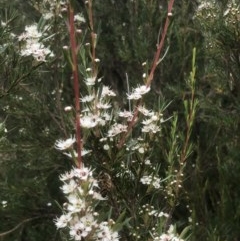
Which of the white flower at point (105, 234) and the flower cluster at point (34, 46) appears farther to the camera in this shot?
the flower cluster at point (34, 46)

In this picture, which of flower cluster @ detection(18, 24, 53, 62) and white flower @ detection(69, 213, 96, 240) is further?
flower cluster @ detection(18, 24, 53, 62)

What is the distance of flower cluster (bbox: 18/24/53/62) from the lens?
1.97 meters

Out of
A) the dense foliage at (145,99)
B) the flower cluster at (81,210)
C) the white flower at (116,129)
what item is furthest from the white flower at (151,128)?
the flower cluster at (81,210)

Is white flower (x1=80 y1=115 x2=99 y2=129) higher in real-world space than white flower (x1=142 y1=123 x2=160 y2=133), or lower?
higher

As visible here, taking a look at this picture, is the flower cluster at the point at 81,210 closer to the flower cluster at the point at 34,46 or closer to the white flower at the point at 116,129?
the white flower at the point at 116,129

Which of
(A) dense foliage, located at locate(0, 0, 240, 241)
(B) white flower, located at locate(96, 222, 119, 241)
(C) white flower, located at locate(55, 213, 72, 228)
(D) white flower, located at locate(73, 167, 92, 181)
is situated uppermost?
(D) white flower, located at locate(73, 167, 92, 181)

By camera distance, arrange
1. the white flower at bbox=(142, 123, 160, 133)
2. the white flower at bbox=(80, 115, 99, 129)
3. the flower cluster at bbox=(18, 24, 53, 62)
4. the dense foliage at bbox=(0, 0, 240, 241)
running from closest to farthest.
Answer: the white flower at bbox=(80, 115, 99, 129) < the white flower at bbox=(142, 123, 160, 133) < the flower cluster at bbox=(18, 24, 53, 62) < the dense foliage at bbox=(0, 0, 240, 241)

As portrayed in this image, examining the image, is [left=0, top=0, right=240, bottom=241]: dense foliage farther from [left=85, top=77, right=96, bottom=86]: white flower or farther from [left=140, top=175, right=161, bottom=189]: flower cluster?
[left=85, top=77, right=96, bottom=86]: white flower

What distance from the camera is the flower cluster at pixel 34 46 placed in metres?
1.97

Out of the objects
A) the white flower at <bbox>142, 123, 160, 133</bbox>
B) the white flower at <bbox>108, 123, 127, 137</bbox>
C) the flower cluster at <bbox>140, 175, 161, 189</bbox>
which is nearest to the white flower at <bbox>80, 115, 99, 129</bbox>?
the white flower at <bbox>108, 123, 127, 137</bbox>

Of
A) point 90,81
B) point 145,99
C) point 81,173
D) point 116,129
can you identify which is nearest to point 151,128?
point 116,129

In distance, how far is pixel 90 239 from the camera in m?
1.38

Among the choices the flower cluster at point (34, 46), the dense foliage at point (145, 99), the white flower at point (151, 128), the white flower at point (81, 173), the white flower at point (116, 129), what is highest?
the flower cluster at point (34, 46)

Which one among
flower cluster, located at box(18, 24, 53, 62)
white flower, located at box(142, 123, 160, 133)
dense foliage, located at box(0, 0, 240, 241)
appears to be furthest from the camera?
dense foliage, located at box(0, 0, 240, 241)
